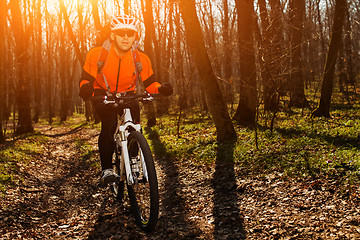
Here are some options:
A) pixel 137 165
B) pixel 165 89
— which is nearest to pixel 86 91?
pixel 165 89

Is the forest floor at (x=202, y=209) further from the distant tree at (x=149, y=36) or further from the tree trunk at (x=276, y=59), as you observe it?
→ the distant tree at (x=149, y=36)

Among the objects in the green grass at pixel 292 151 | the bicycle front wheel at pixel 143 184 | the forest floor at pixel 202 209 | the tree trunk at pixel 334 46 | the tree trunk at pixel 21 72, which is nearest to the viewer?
the bicycle front wheel at pixel 143 184

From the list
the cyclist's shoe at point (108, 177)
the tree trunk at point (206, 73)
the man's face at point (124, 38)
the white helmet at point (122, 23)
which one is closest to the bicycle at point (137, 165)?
the cyclist's shoe at point (108, 177)

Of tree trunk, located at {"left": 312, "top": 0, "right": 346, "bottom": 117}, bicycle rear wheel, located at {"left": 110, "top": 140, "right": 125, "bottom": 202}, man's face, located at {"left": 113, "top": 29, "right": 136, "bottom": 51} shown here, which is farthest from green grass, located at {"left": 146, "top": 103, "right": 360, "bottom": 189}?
man's face, located at {"left": 113, "top": 29, "right": 136, "bottom": 51}

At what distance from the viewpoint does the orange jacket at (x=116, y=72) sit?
3957mm

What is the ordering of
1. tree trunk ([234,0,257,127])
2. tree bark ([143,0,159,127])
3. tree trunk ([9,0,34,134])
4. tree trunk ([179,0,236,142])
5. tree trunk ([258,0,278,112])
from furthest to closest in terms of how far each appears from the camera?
tree bark ([143,0,159,127]) < tree trunk ([9,0,34,134]) < tree trunk ([234,0,257,127]) < tree trunk ([179,0,236,142]) < tree trunk ([258,0,278,112])

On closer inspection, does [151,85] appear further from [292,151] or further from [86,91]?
[292,151]

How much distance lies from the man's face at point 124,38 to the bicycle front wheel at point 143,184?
1175 mm

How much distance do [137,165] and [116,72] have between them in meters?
1.33

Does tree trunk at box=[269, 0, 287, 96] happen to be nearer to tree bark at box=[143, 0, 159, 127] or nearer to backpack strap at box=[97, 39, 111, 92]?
backpack strap at box=[97, 39, 111, 92]

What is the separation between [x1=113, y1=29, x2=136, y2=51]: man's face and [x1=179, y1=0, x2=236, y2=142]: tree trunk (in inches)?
144

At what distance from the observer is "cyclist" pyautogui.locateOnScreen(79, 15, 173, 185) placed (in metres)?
3.90

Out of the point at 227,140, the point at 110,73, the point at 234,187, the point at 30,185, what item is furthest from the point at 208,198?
the point at 30,185

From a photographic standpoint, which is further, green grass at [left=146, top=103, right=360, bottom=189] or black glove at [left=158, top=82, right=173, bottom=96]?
green grass at [left=146, top=103, right=360, bottom=189]
